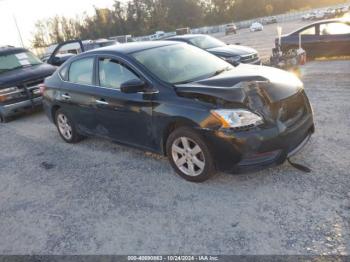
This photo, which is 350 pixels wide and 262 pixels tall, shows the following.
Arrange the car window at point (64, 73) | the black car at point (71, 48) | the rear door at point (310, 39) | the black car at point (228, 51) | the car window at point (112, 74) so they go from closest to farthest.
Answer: the car window at point (112, 74) → the car window at point (64, 73) → the black car at point (228, 51) → the black car at point (71, 48) → the rear door at point (310, 39)

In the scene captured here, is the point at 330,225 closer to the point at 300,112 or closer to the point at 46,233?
the point at 300,112

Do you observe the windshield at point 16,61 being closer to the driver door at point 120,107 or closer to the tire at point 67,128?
the tire at point 67,128

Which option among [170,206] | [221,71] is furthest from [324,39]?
[170,206]

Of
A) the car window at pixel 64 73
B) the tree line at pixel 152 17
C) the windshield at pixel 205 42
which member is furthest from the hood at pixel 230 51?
the tree line at pixel 152 17

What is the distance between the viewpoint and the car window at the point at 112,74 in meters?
4.62

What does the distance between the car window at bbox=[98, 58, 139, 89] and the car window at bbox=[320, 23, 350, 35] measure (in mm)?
9412

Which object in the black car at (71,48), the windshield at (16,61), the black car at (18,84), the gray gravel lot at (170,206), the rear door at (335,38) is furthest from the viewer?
the rear door at (335,38)

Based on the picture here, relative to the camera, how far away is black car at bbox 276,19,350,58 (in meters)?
11.3

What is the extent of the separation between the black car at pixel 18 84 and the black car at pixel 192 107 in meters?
3.53

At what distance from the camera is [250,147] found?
3637 mm

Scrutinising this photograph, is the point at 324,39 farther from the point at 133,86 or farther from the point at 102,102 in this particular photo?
the point at 133,86

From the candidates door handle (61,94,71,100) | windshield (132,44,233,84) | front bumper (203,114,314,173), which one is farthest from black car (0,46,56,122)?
front bumper (203,114,314,173)

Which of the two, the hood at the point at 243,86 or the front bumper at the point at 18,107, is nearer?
the hood at the point at 243,86

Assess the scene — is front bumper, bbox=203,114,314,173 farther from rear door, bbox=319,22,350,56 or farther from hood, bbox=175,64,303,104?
rear door, bbox=319,22,350,56
